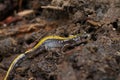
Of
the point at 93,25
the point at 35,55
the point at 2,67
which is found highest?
the point at 93,25

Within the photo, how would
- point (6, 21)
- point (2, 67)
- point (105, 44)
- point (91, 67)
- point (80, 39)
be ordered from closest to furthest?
1. point (91, 67)
2. point (105, 44)
3. point (80, 39)
4. point (2, 67)
5. point (6, 21)

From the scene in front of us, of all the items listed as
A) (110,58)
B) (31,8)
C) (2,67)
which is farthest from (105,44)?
(31,8)

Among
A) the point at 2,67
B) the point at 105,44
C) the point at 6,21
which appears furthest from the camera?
the point at 6,21

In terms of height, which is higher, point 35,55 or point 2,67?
point 35,55

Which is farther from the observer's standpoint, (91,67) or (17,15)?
(17,15)

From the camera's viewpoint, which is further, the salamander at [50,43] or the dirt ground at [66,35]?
the salamander at [50,43]

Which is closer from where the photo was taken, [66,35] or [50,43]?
[50,43]

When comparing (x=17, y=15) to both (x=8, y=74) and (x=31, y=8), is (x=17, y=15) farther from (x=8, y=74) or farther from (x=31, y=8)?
(x=8, y=74)

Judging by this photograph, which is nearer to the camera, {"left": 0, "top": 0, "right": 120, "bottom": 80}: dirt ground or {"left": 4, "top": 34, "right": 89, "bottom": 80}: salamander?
{"left": 0, "top": 0, "right": 120, "bottom": 80}: dirt ground
